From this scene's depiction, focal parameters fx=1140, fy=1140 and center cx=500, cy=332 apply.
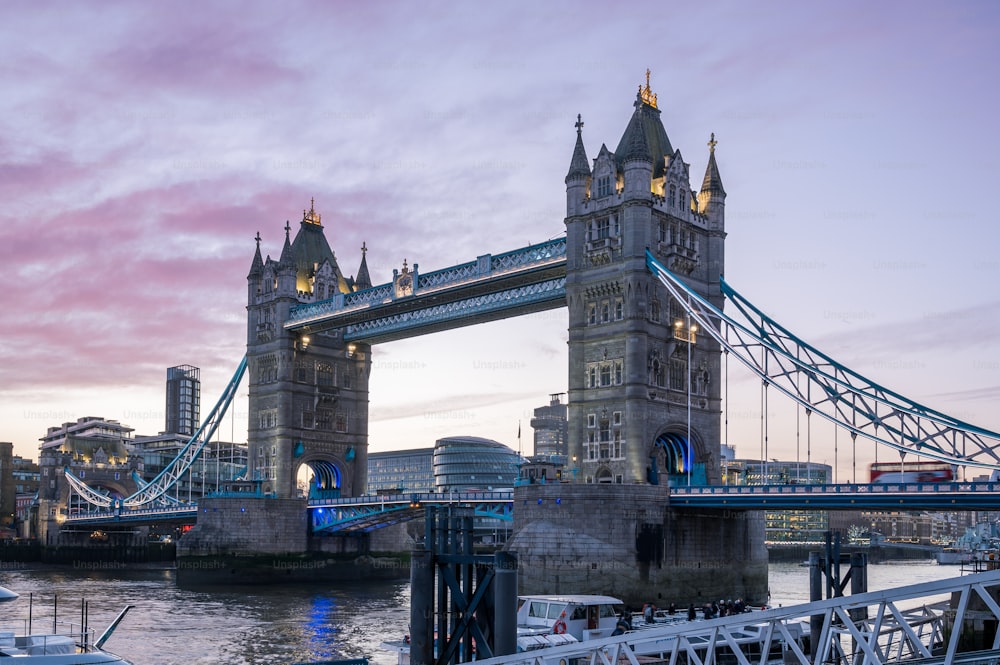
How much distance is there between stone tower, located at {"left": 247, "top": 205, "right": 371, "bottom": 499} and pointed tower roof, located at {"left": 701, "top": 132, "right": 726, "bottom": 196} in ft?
136

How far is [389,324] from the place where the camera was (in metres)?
101

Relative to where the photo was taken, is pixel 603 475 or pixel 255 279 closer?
pixel 603 475

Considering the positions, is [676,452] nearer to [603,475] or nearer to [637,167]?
[603,475]

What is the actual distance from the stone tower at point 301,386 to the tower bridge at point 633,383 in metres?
5.71

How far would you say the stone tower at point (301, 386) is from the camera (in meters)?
104

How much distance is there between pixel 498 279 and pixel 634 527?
82.6 ft

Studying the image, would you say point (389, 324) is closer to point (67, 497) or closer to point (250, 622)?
point (250, 622)

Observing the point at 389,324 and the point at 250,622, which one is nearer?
the point at 250,622

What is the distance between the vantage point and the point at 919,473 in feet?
226

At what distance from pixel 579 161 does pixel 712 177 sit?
9.66 meters

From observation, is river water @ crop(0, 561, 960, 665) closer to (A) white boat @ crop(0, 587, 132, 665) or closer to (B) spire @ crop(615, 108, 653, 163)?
(A) white boat @ crop(0, 587, 132, 665)

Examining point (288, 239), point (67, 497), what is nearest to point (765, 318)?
point (288, 239)

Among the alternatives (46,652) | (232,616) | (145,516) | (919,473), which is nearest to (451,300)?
(232,616)

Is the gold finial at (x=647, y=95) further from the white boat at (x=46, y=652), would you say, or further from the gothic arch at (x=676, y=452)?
the white boat at (x=46, y=652)
